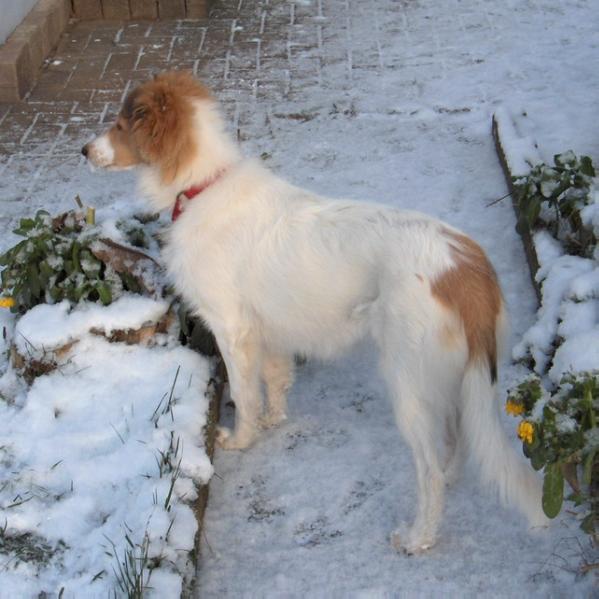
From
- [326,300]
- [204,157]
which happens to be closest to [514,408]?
[326,300]

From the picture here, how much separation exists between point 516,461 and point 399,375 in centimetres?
53

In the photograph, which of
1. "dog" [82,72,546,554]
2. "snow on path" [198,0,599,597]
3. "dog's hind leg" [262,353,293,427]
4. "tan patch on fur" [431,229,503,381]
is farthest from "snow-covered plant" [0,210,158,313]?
"tan patch on fur" [431,229,503,381]

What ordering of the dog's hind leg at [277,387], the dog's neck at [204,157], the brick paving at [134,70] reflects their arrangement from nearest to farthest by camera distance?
the dog's neck at [204,157] → the dog's hind leg at [277,387] → the brick paving at [134,70]

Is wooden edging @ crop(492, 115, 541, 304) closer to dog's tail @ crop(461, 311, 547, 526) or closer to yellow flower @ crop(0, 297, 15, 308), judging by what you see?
dog's tail @ crop(461, 311, 547, 526)

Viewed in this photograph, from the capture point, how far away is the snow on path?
384 centimetres

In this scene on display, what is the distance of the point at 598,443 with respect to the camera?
327cm

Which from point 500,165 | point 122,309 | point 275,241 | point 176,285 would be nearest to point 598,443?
point 275,241

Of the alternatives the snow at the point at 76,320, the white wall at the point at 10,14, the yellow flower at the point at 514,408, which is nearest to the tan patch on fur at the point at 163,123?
the snow at the point at 76,320

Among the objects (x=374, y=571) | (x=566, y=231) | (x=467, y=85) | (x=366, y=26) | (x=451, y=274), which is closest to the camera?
(x=451, y=274)

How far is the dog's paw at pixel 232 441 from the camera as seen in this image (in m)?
4.57

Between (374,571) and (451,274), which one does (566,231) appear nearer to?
(451,274)

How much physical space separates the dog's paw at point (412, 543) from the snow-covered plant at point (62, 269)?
6.15 ft

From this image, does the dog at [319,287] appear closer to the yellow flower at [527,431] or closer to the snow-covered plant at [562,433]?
the snow-covered plant at [562,433]

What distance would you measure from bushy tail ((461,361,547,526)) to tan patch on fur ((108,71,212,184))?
1.58 metres
